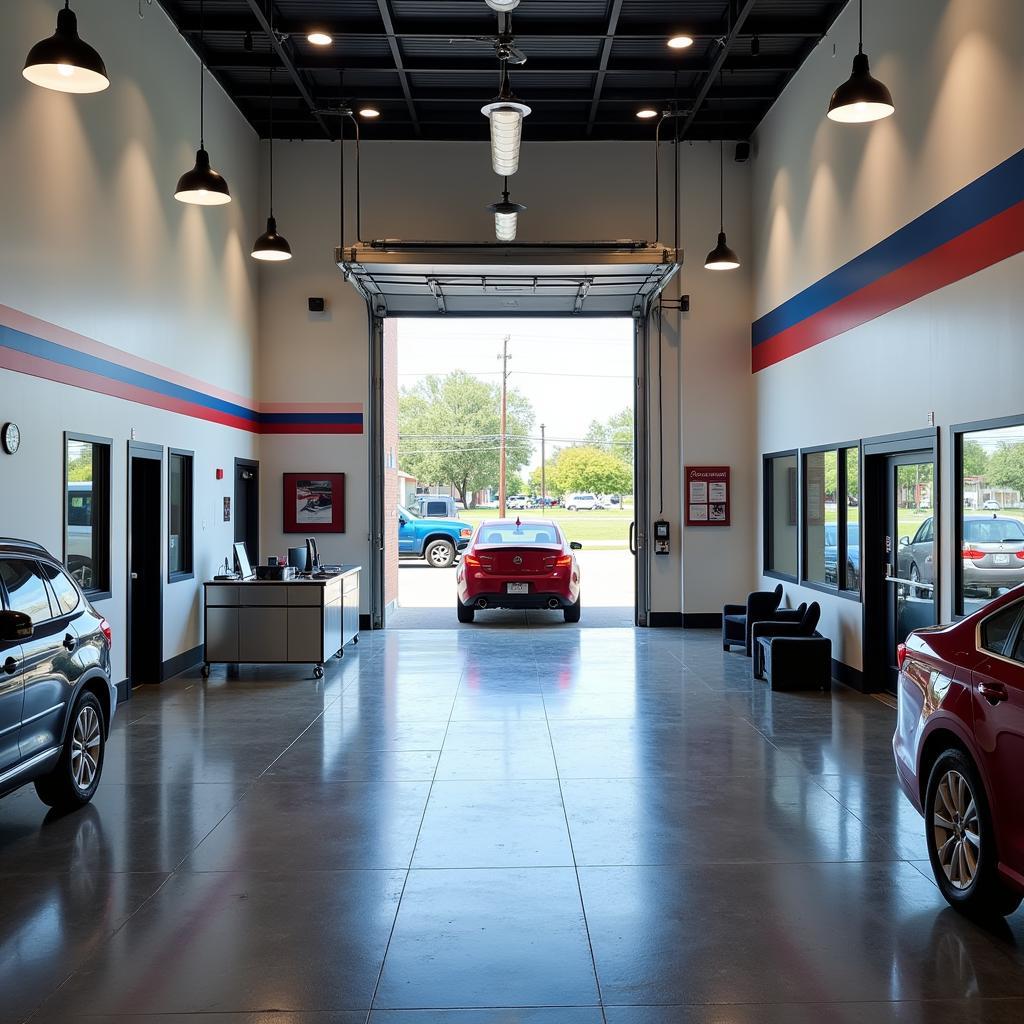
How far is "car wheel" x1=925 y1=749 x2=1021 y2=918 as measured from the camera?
425cm

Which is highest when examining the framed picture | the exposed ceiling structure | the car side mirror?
the exposed ceiling structure

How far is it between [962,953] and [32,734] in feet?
14.8

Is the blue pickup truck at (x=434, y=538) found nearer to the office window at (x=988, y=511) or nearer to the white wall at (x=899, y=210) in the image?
the white wall at (x=899, y=210)

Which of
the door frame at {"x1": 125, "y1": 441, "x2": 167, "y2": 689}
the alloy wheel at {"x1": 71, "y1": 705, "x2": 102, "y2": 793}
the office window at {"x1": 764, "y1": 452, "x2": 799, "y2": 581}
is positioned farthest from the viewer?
the office window at {"x1": 764, "y1": 452, "x2": 799, "y2": 581}

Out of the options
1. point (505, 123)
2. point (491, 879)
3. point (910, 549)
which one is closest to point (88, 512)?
point (505, 123)

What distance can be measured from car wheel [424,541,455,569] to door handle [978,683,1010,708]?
75.7ft

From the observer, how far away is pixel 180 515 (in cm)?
1137

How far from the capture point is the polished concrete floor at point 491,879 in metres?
3.84

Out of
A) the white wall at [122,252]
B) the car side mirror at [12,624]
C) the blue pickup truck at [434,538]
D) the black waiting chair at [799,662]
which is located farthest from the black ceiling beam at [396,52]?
the blue pickup truck at [434,538]

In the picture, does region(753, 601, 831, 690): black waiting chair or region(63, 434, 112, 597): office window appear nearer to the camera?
region(63, 434, 112, 597): office window

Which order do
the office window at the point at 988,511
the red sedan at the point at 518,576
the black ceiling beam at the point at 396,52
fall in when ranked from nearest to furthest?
1. the office window at the point at 988,511
2. the black ceiling beam at the point at 396,52
3. the red sedan at the point at 518,576

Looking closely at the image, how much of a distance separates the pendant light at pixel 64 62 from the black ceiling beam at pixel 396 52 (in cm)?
501

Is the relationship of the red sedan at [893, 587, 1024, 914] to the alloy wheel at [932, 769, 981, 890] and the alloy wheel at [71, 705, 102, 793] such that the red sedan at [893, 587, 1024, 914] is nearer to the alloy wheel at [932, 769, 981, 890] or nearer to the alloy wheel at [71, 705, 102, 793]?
the alloy wheel at [932, 769, 981, 890]

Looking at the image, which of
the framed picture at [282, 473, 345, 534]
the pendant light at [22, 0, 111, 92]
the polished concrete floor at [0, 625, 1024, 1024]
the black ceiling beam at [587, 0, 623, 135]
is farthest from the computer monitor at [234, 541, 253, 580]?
the black ceiling beam at [587, 0, 623, 135]
